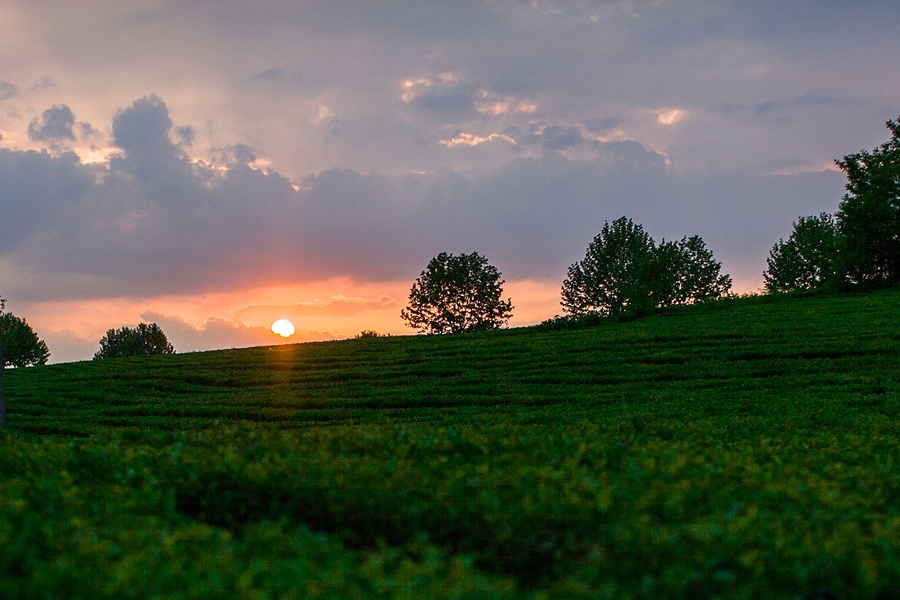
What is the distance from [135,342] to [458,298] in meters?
44.1

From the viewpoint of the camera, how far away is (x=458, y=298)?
240 ft

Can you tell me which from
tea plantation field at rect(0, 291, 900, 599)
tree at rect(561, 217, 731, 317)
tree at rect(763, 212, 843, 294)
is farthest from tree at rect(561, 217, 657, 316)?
tea plantation field at rect(0, 291, 900, 599)

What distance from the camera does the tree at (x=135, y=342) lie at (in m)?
91.4

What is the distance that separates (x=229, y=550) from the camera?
534cm

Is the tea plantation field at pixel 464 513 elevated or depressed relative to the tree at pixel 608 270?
depressed

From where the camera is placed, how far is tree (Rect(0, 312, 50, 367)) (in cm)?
7741

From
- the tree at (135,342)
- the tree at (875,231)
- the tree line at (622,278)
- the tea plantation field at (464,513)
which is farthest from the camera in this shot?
the tree at (135,342)

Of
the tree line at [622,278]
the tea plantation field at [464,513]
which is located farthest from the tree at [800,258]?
the tea plantation field at [464,513]

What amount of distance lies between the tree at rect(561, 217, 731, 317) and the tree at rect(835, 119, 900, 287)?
18.7 meters

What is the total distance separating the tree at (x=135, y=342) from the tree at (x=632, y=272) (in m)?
52.0

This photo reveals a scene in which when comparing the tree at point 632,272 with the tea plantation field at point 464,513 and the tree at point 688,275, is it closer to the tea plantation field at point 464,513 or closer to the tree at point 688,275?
the tree at point 688,275

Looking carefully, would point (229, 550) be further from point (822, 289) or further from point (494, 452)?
point (822, 289)

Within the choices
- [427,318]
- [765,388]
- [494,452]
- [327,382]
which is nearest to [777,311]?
[765,388]

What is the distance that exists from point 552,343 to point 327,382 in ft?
33.5
